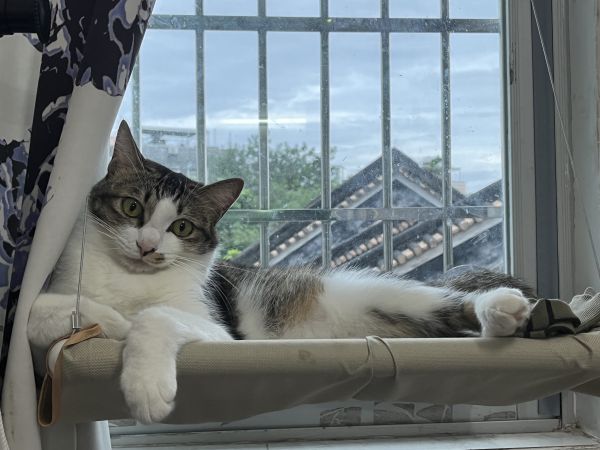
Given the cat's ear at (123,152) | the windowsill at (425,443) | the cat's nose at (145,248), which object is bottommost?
the windowsill at (425,443)

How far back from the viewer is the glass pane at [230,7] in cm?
181

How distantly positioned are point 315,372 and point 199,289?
440 millimetres

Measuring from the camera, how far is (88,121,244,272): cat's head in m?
1.25

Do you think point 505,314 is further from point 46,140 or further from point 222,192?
point 46,140

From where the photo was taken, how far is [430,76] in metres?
1.88

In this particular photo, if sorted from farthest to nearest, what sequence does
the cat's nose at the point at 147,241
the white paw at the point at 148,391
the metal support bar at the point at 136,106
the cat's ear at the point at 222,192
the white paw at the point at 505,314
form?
the metal support bar at the point at 136,106 < the cat's ear at the point at 222,192 < the cat's nose at the point at 147,241 < the white paw at the point at 505,314 < the white paw at the point at 148,391

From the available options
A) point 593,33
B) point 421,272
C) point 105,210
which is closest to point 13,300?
point 105,210

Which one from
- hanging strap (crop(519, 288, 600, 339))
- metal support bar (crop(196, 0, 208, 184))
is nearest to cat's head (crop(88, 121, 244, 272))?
metal support bar (crop(196, 0, 208, 184))

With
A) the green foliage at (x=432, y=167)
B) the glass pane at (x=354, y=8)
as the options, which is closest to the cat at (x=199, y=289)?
the green foliage at (x=432, y=167)

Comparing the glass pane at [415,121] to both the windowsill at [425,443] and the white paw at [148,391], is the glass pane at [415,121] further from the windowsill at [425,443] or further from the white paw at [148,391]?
the white paw at [148,391]

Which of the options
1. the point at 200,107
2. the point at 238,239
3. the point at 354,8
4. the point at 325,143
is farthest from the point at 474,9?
the point at 238,239

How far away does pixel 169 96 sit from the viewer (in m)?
1.81

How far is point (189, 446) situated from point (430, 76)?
115 cm

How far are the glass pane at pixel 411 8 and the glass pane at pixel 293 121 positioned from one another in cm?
23
